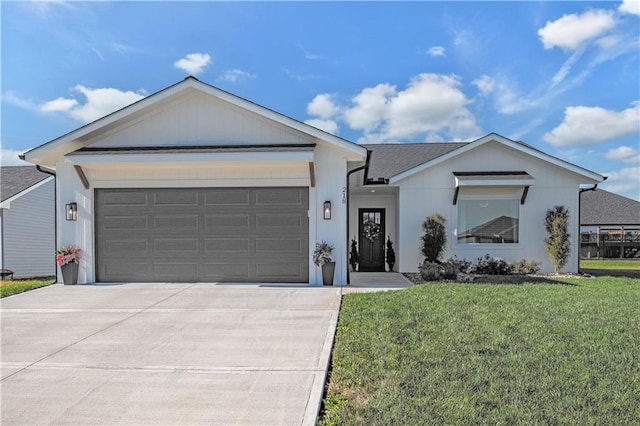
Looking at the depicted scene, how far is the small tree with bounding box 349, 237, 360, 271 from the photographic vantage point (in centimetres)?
1310

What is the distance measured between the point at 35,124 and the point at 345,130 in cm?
1337

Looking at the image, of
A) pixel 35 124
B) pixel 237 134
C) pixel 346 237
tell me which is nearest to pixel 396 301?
pixel 346 237

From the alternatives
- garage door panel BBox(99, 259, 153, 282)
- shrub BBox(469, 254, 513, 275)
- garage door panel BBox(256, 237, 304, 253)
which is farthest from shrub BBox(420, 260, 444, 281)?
garage door panel BBox(99, 259, 153, 282)

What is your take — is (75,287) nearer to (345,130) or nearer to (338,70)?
(338,70)

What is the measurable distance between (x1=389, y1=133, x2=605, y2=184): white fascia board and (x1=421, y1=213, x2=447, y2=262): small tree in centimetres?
151

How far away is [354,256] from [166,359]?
937 centimetres

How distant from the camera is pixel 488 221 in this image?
1178 cm

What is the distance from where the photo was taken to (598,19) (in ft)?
34.3

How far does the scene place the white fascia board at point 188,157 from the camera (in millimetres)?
8320

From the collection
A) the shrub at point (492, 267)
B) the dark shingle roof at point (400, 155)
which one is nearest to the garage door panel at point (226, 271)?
the dark shingle roof at point (400, 155)

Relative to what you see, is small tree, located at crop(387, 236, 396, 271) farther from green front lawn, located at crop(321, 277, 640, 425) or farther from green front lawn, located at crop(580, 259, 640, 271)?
green front lawn, located at crop(580, 259, 640, 271)

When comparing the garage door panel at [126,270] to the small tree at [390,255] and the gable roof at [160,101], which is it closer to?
the gable roof at [160,101]

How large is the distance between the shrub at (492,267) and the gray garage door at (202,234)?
5.54 m

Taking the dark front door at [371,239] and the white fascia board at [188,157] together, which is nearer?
the white fascia board at [188,157]
